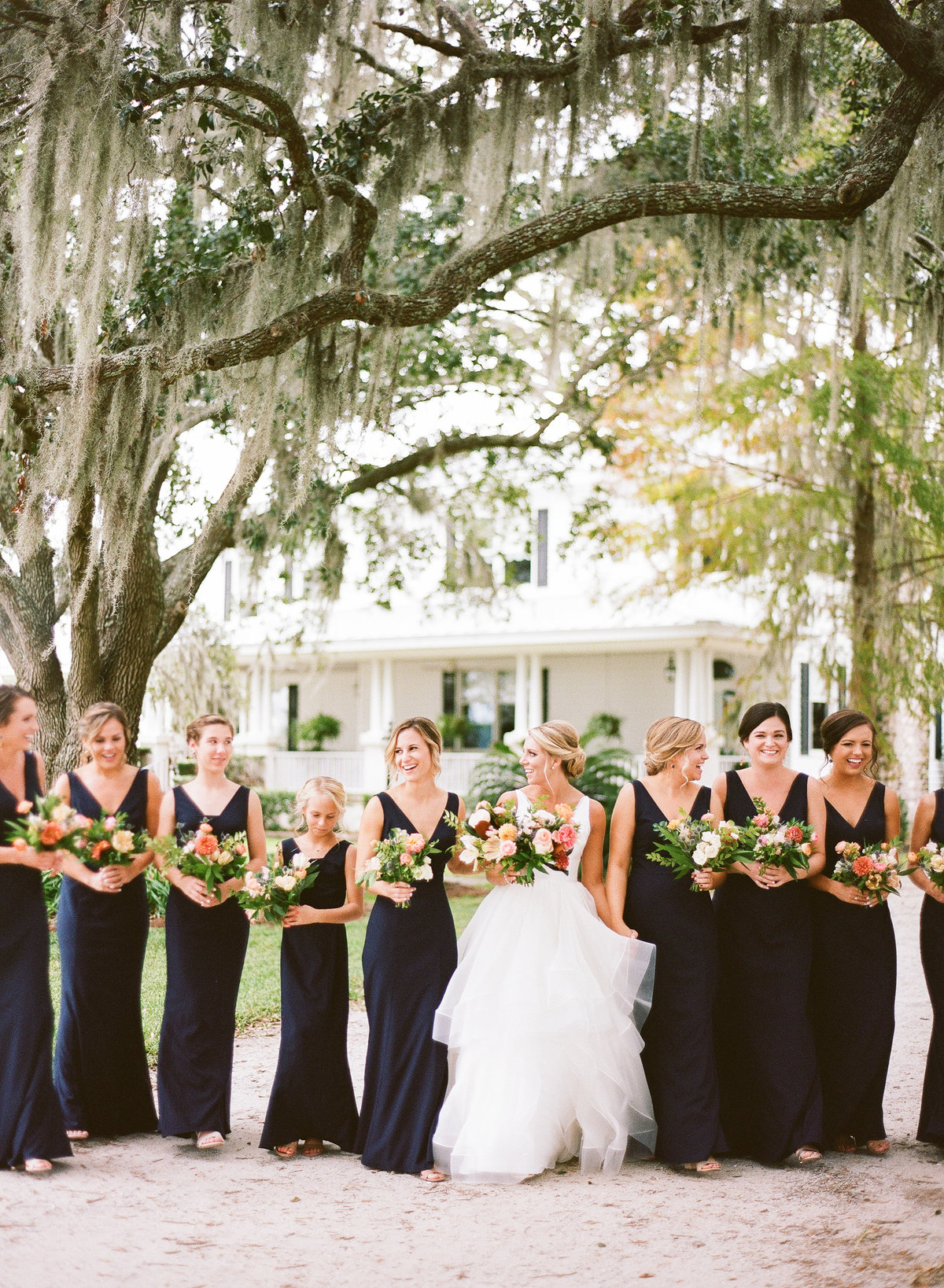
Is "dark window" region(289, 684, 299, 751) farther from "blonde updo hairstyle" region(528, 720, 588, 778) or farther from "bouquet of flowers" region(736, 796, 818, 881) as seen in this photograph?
"bouquet of flowers" region(736, 796, 818, 881)

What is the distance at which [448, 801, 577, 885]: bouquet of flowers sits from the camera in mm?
5168

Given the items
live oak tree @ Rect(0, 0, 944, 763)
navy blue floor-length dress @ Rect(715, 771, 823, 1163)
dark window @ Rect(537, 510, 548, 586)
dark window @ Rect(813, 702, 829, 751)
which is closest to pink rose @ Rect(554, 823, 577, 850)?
navy blue floor-length dress @ Rect(715, 771, 823, 1163)

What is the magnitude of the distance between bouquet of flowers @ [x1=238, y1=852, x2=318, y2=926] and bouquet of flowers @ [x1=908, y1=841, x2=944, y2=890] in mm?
2605

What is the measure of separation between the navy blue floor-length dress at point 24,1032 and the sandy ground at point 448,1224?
5.5 inches

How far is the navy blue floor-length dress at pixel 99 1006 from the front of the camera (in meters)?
5.43

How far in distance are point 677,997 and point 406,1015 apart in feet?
3.78

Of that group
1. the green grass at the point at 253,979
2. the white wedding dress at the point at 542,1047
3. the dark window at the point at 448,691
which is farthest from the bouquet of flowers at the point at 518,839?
the dark window at the point at 448,691

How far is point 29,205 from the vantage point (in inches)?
293

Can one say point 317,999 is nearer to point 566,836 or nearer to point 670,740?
point 566,836

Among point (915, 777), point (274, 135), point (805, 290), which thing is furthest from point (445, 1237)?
point (915, 777)

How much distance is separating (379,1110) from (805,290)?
10.1 meters

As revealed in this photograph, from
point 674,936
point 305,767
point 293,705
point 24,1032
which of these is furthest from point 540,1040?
point 293,705

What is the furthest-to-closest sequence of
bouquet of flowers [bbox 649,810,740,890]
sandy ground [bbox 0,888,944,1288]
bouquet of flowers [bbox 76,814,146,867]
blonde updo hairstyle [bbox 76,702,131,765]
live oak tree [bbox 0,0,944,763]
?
1. live oak tree [bbox 0,0,944,763]
2. blonde updo hairstyle [bbox 76,702,131,765]
3. bouquet of flowers [bbox 649,810,740,890]
4. bouquet of flowers [bbox 76,814,146,867]
5. sandy ground [bbox 0,888,944,1288]

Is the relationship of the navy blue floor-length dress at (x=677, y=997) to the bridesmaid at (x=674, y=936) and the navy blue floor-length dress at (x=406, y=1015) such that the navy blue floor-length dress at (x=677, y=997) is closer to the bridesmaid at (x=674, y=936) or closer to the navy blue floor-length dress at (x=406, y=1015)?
the bridesmaid at (x=674, y=936)
